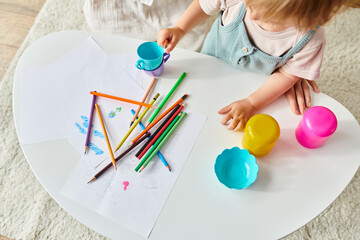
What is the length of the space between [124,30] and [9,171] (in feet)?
2.16

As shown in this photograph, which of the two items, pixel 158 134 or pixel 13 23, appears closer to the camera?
pixel 158 134

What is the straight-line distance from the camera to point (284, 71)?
0.71 metres

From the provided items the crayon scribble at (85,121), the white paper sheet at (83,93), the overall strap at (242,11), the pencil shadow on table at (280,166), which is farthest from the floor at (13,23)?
the pencil shadow on table at (280,166)

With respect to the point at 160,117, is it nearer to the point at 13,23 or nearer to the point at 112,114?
the point at 112,114

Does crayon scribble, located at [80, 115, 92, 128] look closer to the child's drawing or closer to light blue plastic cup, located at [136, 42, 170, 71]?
the child's drawing

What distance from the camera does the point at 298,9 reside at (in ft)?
1.59

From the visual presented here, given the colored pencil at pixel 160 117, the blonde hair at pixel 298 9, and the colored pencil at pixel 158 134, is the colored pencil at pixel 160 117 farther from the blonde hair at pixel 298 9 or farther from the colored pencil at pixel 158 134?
the blonde hair at pixel 298 9

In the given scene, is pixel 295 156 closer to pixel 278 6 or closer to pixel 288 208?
pixel 288 208

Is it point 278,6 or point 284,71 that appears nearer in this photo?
point 278,6

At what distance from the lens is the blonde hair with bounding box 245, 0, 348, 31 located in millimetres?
479

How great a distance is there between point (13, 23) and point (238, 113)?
1.23 metres

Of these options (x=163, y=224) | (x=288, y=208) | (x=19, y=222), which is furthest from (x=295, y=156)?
(x=19, y=222)

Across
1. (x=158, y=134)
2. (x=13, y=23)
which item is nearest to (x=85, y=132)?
(x=158, y=134)

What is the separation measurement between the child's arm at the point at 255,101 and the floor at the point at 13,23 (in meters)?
1.08
